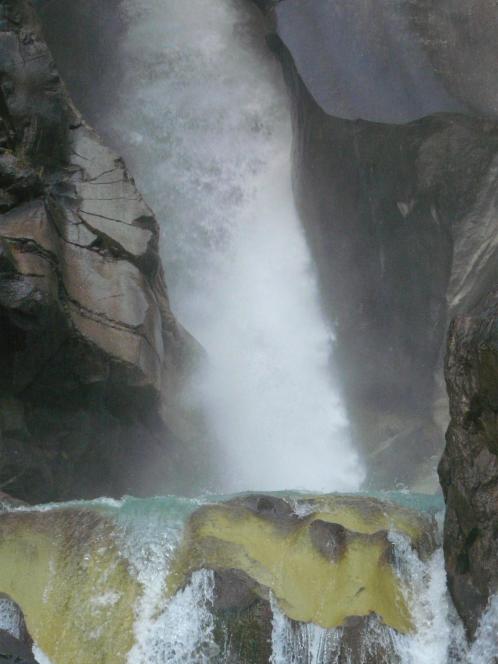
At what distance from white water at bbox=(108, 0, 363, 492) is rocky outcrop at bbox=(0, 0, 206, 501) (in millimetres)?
1396

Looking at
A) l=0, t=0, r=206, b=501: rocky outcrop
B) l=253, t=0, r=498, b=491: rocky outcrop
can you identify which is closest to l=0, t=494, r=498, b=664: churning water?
l=0, t=0, r=206, b=501: rocky outcrop

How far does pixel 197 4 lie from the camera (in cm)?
1432

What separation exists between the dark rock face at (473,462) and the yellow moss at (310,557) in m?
0.55

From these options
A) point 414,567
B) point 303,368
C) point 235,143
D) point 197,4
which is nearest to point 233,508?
point 414,567

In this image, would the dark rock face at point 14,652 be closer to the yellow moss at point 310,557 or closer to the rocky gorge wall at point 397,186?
the yellow moss at point 310,557

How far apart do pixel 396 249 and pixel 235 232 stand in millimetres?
3648

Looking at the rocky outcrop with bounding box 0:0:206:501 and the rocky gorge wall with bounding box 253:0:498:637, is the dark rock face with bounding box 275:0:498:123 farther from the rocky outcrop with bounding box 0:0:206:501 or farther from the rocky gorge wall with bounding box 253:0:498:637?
the rocky outcrop with bounding box 0:0:206:501

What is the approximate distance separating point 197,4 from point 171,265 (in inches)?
215

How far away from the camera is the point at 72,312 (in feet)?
28.3

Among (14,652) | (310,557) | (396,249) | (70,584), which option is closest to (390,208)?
(396,249)

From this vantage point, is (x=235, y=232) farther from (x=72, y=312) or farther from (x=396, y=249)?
(x=72, y=312)

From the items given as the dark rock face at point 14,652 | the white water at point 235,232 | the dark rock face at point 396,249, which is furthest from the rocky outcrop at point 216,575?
the white water at point 235,232

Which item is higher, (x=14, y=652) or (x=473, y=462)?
(x=473, y=462)

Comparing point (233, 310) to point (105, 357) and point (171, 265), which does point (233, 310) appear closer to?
point (171, 265)
